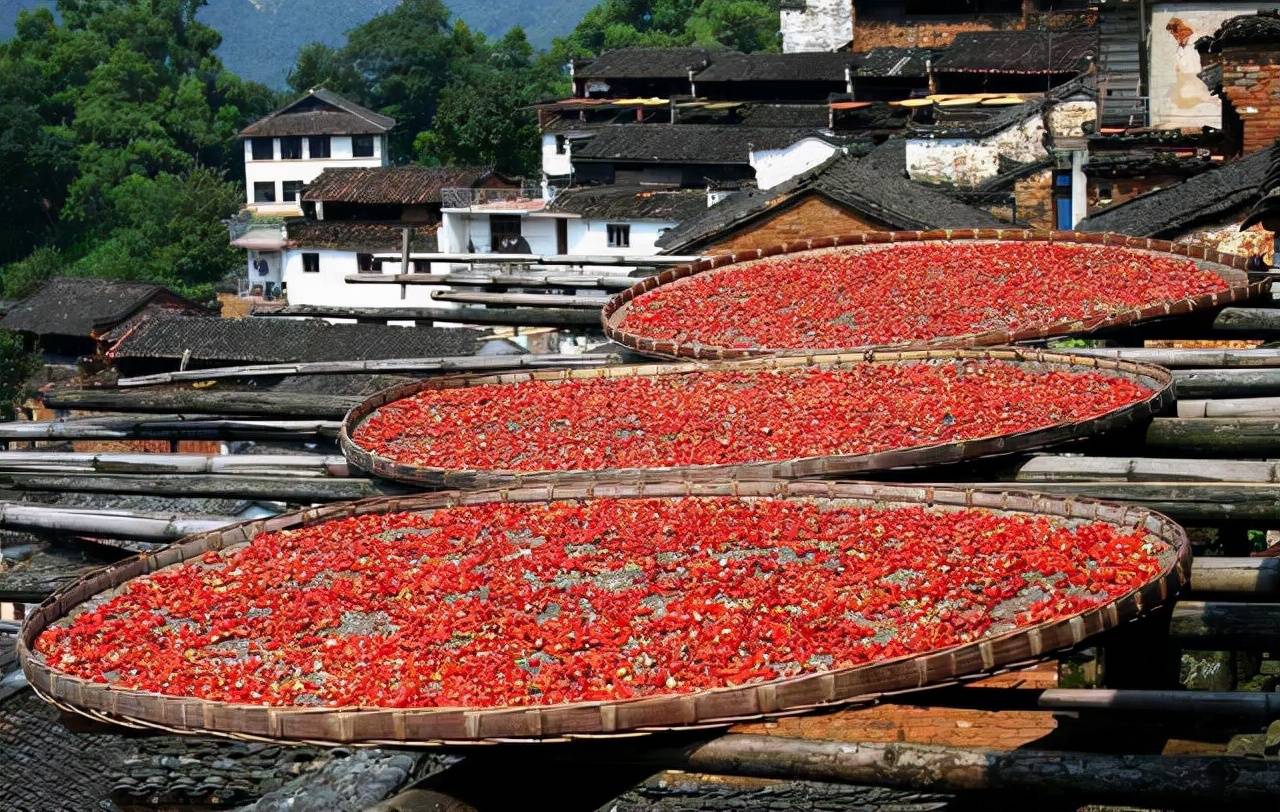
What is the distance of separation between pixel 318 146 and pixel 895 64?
94.8 ft

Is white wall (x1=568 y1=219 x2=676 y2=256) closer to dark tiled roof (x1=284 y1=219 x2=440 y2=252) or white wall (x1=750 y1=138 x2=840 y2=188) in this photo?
white wall (x1=750 y1=138 x2=840 y2=188)

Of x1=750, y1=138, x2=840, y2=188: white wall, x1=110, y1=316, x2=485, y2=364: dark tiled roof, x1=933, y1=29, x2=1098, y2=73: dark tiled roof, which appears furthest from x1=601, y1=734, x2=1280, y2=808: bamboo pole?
x1=933, y1=29, x2=1098, y2=73: dark tiled roof

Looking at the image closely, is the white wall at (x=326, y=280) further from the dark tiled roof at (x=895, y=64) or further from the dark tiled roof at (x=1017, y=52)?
the dark tiled roof at (x=1017, y=52)

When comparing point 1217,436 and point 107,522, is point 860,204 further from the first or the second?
point 107,522

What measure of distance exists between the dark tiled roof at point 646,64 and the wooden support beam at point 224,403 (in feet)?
181

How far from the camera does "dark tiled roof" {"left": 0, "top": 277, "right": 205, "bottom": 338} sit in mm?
49188

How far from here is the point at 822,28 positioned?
68.6 m

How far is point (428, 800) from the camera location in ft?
17.1

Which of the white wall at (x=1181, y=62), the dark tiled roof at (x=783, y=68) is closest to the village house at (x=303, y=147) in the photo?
the dark tiled roof at (x=783, y=68)

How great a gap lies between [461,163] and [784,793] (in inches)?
2438

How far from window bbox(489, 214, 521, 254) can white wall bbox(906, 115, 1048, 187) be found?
58.3 feet

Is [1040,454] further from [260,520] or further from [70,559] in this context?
[70,559]

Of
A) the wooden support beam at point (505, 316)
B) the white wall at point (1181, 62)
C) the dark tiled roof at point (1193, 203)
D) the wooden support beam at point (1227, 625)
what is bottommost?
the wooden support beam at point (1227, 625)

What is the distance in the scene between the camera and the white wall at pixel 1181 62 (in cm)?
2462
